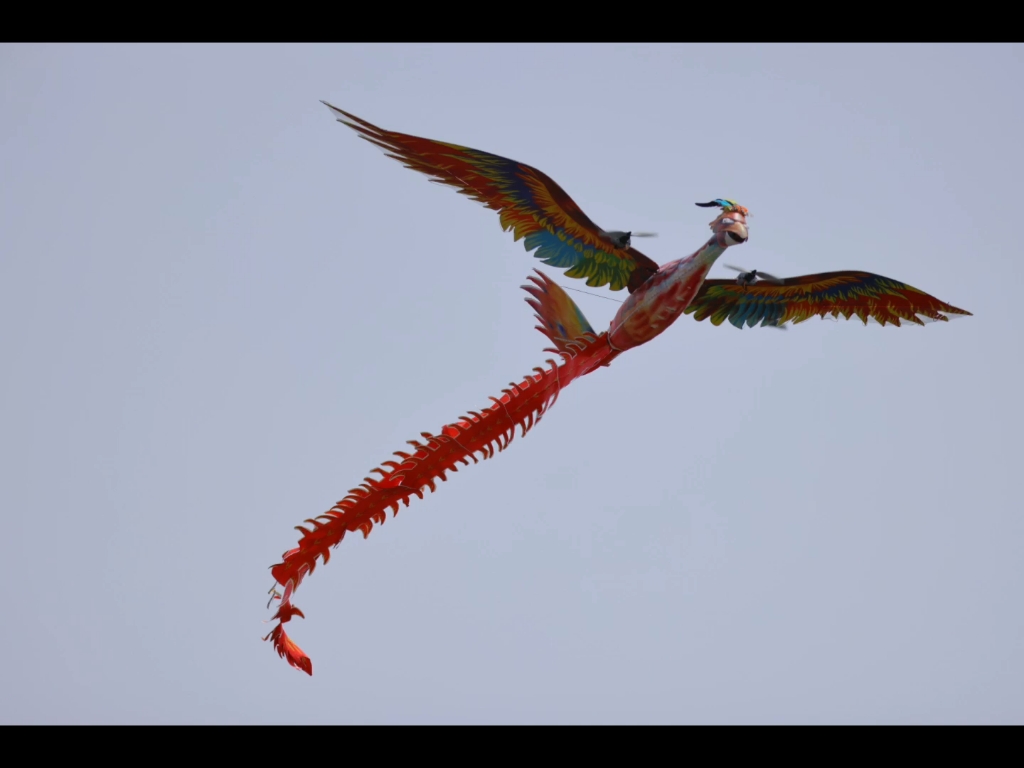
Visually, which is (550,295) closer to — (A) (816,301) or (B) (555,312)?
(B) (555,312)

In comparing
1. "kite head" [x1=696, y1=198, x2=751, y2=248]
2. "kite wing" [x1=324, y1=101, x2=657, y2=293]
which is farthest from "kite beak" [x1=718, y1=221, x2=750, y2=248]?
"kite wing" [x1=324, y1=101, x2=657, y2=293]

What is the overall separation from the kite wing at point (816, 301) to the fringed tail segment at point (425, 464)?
1.77 meters

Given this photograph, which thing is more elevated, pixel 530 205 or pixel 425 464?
pixel 530 205

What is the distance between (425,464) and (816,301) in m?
5.91

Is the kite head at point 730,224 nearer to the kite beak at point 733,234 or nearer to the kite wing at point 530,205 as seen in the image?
the kite beak at point 733,234

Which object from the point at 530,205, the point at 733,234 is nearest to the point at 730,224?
the point at 733,234

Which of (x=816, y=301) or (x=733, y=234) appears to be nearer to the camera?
(x=733, y=234)

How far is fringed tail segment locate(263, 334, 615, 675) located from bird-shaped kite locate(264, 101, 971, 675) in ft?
0.04

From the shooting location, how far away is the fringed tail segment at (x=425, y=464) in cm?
1959

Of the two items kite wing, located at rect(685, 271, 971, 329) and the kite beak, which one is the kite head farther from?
kite wing, located at rect(685, 271, 971, 329)

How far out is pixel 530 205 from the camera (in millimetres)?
20234

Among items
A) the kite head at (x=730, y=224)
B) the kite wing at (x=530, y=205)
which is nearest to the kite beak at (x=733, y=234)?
the kite head at (x=730, y=224)

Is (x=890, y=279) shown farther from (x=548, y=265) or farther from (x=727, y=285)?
(x=548, y=265)

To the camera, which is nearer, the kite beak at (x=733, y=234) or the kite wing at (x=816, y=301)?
the kite beak at (x=733, y=234)
